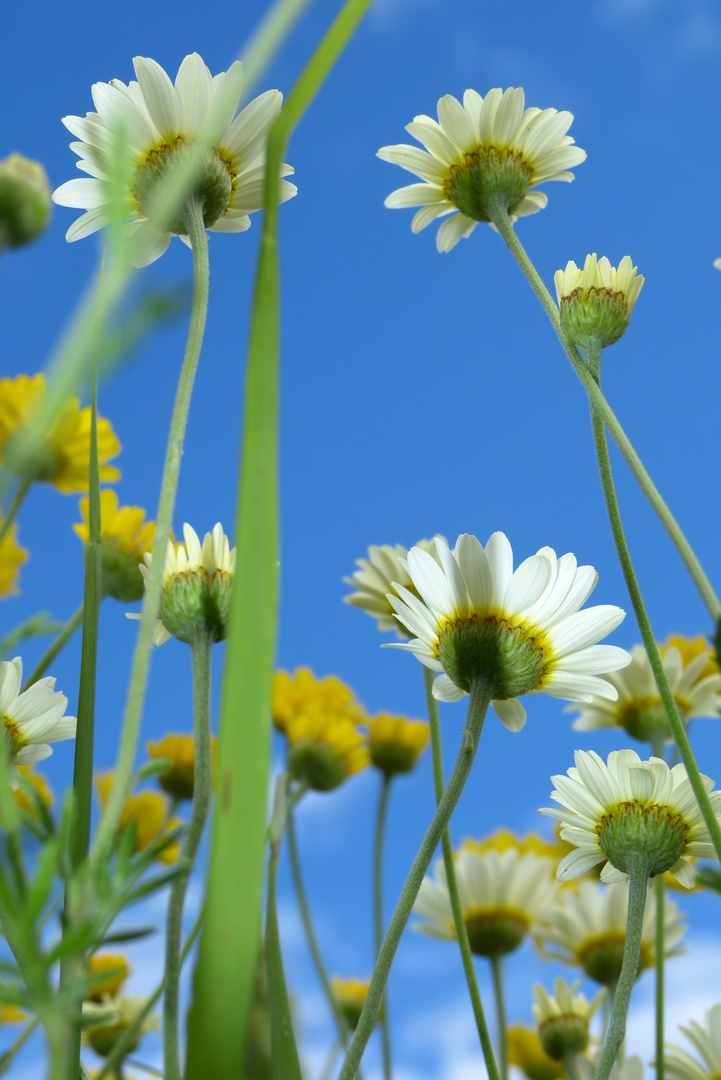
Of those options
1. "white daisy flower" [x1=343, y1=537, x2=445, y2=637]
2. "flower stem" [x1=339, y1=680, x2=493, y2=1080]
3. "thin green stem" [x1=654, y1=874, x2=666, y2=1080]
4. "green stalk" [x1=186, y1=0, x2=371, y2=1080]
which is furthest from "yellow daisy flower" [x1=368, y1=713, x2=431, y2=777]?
"green stalk" [x1=186, y1=0, x2=371, y2=1080]

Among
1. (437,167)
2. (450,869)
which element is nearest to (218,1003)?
(450,869)

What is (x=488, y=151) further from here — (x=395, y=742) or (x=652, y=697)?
(x=395, y=742)

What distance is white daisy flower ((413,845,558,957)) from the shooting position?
725mm

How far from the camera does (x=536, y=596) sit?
0.39 metres

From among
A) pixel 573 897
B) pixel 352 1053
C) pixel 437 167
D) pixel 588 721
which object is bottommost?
pixel 352 1053

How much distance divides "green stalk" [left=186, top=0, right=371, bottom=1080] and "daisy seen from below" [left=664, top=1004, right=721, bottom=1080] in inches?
19.0

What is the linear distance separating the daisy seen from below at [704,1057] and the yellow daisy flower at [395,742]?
405 mm

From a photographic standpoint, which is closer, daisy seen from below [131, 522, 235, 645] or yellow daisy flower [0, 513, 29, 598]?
daisy seen from below [131, 522, 235, 645]

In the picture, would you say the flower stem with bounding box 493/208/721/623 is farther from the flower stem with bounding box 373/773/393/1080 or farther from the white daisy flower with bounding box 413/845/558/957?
the white daisy flower with bounding box 413/845/558/957

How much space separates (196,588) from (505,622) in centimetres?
14

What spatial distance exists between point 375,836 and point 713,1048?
10.9 inches

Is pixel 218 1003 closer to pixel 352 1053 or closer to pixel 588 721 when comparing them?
pixel 352 1053

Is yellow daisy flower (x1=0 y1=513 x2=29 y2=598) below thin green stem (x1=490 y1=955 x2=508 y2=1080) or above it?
above

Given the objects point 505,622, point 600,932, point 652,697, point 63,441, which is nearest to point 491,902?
point 600,932
